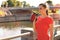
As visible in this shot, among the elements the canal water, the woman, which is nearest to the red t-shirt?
Result: the woman

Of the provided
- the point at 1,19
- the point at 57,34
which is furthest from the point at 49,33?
the point at 1,19

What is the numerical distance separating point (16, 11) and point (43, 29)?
4329 centimetres

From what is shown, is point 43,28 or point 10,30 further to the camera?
point 10,30

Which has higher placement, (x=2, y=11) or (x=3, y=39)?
(x=3, y=39)

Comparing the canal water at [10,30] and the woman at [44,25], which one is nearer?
the woman at [44,25]

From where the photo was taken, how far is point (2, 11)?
136 feet

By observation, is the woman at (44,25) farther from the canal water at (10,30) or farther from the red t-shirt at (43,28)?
the canal water at (10,30)

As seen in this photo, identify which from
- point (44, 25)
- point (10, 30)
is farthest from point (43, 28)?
point (10, 30)

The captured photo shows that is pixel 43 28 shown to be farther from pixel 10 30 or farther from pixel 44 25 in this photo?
pixel 10 30

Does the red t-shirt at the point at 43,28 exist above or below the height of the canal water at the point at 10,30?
above

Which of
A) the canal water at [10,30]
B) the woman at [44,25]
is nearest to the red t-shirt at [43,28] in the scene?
the woman at [44,25]

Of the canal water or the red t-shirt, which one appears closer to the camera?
the red t-shirt

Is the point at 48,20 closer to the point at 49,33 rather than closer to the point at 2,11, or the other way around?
the point at 49,33

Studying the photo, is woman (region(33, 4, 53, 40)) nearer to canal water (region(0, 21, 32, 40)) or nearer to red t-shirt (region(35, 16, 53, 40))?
red t-shirt (region(35, 16, 53, 40))
